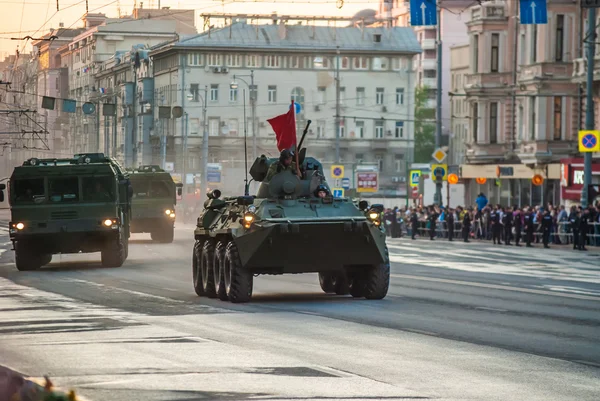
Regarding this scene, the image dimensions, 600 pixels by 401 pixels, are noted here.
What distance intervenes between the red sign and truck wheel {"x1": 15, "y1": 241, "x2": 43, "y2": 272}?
30.6 metres

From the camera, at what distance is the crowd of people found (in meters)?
48.4

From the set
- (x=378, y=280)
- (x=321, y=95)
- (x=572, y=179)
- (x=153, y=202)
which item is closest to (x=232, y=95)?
(x=321, y=95)

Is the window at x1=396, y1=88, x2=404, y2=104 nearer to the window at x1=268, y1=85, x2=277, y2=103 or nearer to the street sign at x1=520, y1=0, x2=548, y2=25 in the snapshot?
the window at x1=268, y1=85, x2=277, y2=103

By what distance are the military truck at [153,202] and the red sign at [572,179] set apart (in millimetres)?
Answer: 17635

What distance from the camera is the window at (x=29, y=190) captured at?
3700 centimetres

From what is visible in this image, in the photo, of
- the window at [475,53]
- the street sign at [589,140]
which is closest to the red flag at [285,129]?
the street sign at [589,140]

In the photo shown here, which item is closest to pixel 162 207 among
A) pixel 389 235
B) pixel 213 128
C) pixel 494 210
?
pixel 494 210

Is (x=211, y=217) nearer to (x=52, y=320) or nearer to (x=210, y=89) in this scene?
(x=52, y=320)

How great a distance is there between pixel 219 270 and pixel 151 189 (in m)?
29.0

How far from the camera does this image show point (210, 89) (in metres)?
125

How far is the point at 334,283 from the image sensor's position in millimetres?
26594

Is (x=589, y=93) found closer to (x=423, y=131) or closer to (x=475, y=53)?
(x=475, y=53)

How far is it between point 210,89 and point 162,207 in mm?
71995

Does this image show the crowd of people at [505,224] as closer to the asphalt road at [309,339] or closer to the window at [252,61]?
the asphalt road at [309,339]
